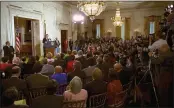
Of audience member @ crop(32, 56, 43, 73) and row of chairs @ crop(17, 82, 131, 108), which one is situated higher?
audience member @ crop(32, 56, 43, 73)

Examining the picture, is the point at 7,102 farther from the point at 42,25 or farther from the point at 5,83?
the point at 42,25

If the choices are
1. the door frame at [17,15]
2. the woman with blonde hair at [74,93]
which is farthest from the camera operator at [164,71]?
the door frame at [17,15]

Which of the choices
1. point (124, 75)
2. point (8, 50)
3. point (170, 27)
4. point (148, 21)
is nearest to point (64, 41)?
point (8, 50)

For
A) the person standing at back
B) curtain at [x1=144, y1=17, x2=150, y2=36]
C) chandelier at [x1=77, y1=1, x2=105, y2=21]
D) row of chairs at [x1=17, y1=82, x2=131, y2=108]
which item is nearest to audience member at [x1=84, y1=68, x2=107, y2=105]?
row of chairs at [x1=17, y1=82, x2=131, y2=108]

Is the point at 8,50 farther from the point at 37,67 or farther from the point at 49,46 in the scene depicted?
the point at 37,67

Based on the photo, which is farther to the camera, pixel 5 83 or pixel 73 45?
pixel 73 45

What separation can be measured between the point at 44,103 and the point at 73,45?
11.3 metres

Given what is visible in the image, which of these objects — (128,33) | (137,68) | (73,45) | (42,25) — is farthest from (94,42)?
(137,68)

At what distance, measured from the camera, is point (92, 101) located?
2.91 meters

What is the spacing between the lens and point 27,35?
12.7m

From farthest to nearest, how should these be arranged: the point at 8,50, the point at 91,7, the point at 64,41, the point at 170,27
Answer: the point at 64,41 < the point at 8,50 < the point at 91,7 < the point at 170,27

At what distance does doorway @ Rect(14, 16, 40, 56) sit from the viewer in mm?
10477

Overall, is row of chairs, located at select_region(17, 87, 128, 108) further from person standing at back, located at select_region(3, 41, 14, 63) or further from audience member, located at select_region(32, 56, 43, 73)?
person standing at back, located at select_region(3, 41, 14, 63)

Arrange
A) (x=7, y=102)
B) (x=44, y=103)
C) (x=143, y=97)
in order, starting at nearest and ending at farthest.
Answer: (x=7, y=102), (x=44, y=103), (x=143, y=97)
